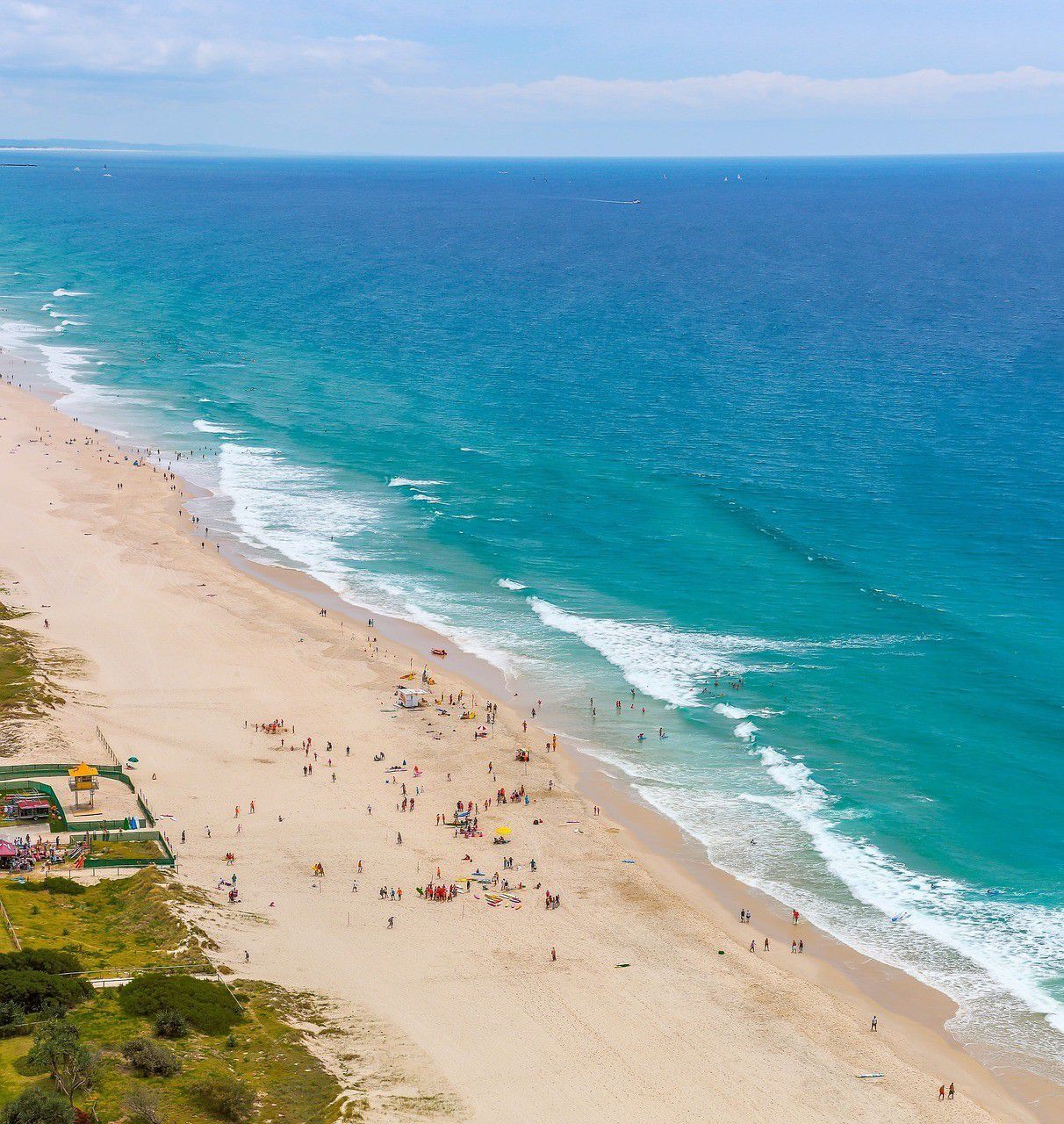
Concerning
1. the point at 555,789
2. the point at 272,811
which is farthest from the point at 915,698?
the point at 272,811

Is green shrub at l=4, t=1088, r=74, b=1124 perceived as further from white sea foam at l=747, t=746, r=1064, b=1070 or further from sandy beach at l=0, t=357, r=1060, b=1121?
white sea foam at l=747, t=746, r=1064, b=1070

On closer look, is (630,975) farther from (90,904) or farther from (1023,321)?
(1023,321)

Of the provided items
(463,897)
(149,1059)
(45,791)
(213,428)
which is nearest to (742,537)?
(463,897)

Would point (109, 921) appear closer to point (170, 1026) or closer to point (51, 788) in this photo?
point (170, 1026)

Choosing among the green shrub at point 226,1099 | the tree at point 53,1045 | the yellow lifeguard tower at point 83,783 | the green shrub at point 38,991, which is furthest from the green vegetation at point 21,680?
the green shrub at point 226,1099

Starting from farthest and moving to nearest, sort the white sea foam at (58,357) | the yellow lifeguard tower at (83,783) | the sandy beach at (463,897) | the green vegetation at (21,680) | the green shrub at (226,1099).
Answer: the white sea foam at (58,357) → the green vegetation at (21,680) → the yellow lifeguard tower at (83,783) → the sandy beach at (463,897) → the green shrub at (226,1099)

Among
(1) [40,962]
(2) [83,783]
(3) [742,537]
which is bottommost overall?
(2) [83,783]

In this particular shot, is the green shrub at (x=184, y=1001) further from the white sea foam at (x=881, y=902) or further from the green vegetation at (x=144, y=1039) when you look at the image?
the white sea foam at (x=881, y=902)
